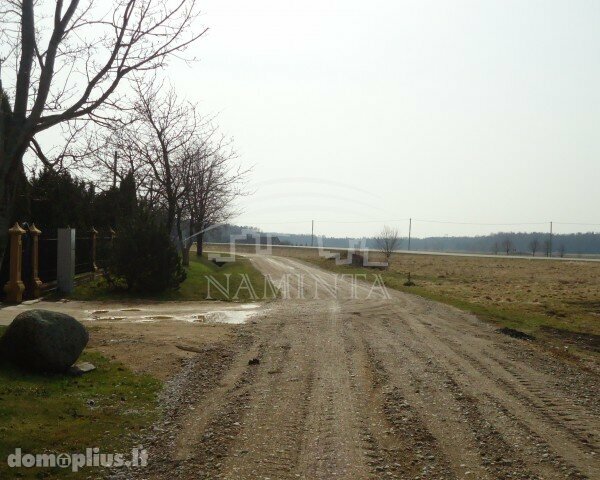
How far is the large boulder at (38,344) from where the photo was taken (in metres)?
8.44

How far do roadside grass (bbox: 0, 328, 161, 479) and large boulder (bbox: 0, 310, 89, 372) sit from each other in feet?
0.54

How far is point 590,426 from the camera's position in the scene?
7113mm

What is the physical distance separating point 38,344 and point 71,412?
70.0 inches

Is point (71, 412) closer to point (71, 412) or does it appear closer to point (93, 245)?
point (71, 412)

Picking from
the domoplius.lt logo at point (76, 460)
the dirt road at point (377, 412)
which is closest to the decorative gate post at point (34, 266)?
the dirt road at point (377, 412)

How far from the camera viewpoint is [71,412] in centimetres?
707

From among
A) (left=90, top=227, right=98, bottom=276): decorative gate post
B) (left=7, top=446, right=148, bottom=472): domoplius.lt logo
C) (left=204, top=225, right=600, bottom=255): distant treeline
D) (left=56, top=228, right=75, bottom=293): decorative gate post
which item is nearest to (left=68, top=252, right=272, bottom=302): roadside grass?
(left=56, top=228, right=75, bottom=293): decorative gate post

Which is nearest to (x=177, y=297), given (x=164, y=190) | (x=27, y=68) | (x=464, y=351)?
(x=164, y=190)

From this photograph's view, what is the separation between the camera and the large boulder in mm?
8438

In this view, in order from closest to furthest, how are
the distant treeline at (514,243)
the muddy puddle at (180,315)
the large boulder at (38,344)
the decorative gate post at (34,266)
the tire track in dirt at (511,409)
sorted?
the tire track in dirt at (511,409)
the large boulder at (38,344)
the muddy puddle at (180,315)
the decorative gate post at (34,266)
the distant treeline at (514,243)

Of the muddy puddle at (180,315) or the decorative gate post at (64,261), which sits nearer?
the muddy puddle at (180,315)

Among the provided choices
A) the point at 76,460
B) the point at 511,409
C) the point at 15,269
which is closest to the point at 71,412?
the point at 76,460

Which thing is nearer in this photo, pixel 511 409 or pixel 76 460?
pixel 76 460

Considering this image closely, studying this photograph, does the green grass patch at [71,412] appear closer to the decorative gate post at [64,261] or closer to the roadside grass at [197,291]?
the decorative gate post at [64,261]
